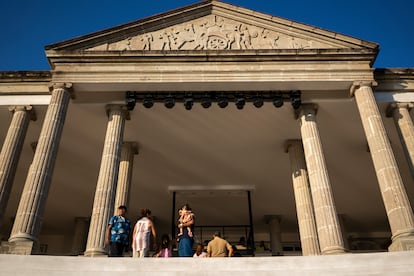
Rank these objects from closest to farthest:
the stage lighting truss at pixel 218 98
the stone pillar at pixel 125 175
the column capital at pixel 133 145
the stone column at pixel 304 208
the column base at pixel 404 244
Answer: the column base at pixel 404 244
the stone column at pixel 304 208
the stone pillar at pixel 125 175
the stage lighting truss at pixel 218 98
the column capital at pixel 133 145

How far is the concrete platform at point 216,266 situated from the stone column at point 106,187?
295 centimetres

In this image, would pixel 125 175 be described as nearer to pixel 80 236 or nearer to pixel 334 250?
pixel 334 250

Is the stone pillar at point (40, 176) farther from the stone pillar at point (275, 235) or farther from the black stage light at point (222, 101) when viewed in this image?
the stone pillar at point (275, 235)

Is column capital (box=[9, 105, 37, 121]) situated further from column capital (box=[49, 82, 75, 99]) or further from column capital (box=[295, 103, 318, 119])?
column capital (box=[295, 103, 318, 119])

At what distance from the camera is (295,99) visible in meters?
16.7

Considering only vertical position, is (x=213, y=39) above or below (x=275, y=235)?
above

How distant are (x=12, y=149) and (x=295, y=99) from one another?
11573 millimetres

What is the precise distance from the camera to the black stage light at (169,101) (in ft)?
54.1

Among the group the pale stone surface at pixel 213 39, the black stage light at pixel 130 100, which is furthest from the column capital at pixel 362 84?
the black stage light at pixel 130 100

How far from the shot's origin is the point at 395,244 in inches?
499

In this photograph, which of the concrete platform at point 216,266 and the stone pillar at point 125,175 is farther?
the stone pillar at point 125,175

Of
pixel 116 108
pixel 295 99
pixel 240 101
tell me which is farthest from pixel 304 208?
pixel 116 108

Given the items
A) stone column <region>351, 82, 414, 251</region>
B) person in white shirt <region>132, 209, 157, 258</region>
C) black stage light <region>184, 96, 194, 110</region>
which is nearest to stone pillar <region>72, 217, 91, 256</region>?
black stage light <region>184, 96, 194, 110</region>

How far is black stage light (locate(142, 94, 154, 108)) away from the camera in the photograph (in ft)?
54.1
